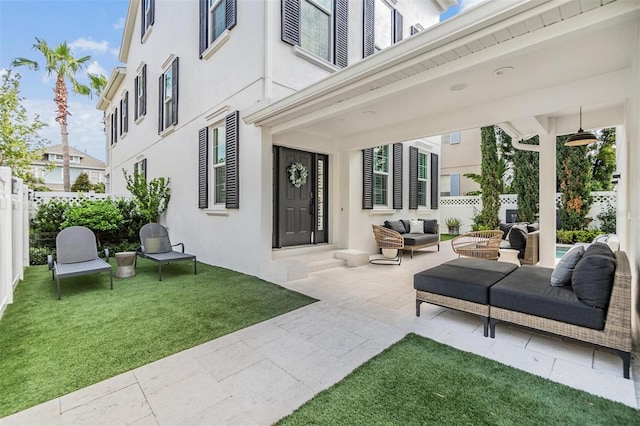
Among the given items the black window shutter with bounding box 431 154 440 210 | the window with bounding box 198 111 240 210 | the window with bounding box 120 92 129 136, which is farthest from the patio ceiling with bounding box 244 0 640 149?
the window with bounding box 120 92 129 136

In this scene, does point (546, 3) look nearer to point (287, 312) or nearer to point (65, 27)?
point (287, 312)

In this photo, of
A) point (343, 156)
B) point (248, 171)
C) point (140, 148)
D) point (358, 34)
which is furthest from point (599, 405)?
point (140, 148)

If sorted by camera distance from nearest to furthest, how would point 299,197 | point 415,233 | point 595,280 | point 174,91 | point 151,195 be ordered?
1. point 595,280
2. point 299,197
3. point 174,91
4. point 415,233
5. point 151,195

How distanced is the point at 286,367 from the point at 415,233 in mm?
7077

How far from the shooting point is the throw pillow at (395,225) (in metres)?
8.34

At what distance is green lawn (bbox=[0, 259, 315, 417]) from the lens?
2.38 m

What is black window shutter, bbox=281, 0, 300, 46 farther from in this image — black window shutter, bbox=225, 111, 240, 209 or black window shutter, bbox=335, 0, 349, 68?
black window shutter, bbox=225, 111, 240, 209

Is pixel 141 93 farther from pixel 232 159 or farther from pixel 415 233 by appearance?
pixel 415 233

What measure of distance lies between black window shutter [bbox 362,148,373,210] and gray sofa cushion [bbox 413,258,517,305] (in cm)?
395

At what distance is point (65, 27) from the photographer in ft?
40.5

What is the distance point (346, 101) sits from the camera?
4121 mm

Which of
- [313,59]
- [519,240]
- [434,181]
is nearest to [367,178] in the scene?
[313,59]

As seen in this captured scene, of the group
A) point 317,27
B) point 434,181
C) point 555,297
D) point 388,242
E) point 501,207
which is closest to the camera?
point 555,297

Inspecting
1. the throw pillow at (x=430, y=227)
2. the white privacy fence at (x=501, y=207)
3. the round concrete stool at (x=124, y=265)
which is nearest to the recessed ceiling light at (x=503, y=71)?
the throw pillow at (x=430, y=227)
